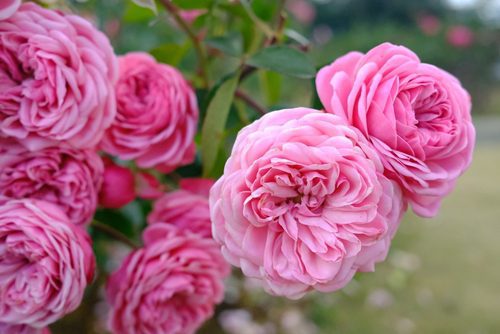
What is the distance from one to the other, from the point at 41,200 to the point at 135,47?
1.76ft

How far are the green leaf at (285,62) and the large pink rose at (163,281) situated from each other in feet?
0.36

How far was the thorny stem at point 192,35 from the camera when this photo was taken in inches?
15.3

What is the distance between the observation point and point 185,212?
0.36m

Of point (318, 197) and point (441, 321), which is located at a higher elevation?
point (318, 197)

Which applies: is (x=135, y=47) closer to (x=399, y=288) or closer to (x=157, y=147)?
(x=157, y=147)

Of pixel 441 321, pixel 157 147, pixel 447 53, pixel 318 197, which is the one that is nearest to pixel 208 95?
pixel 157 147

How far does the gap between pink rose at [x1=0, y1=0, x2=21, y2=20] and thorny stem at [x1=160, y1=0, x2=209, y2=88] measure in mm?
113

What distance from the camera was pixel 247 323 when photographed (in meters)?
1.22

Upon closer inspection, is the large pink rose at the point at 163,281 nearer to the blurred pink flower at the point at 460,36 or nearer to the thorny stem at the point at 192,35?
the thorny stem at the point at 192,35

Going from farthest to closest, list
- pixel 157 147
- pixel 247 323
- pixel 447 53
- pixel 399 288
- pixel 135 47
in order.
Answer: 1. pixel 447 53
2. pixel 399 288
3. pixel 247 323
4. pixel 135 47
5. pixel 157 147

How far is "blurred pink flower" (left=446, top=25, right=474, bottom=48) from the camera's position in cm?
408

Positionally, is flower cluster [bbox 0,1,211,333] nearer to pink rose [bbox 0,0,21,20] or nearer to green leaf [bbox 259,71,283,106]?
pink rose [bbox 0,0,21,20]

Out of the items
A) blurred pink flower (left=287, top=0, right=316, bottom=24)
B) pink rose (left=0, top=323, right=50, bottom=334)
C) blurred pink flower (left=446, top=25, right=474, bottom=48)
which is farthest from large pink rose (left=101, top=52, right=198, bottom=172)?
blurred pink flower (left=446, top=25, right=474, bottom=48)

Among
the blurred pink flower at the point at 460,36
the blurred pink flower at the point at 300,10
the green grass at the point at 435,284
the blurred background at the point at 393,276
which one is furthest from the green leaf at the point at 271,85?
the blurred pink flower at the point at 460,36
